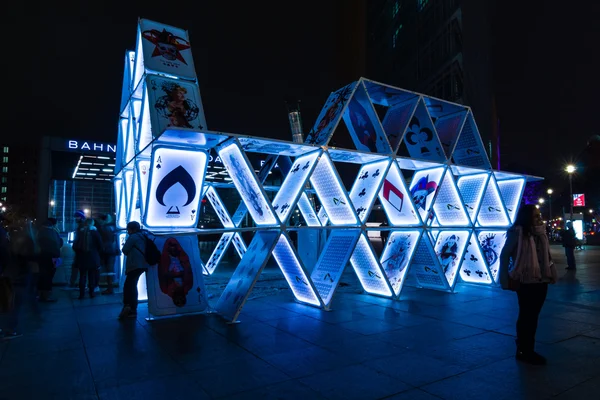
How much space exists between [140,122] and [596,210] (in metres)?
52.5

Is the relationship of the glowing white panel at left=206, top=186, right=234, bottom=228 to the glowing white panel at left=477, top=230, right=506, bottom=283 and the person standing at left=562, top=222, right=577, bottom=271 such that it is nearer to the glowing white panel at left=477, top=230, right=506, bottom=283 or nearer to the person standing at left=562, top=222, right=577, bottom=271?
the glowing white panel at left=477, top=230, right=506, bottom=283

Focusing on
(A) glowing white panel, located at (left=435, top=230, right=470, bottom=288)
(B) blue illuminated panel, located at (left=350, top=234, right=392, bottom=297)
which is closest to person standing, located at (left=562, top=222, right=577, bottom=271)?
(A) glowing white panel, located at (left=435, top=230, right=470, bottom=288)

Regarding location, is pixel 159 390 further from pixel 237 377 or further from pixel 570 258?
pixel 570 258

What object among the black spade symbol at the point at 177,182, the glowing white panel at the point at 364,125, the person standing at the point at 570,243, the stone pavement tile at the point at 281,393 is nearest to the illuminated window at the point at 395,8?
the person standing at the point at 570,243

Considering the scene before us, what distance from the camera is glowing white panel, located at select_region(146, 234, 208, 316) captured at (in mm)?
7012

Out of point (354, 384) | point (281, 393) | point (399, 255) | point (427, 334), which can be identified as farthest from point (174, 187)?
point (399, 255)

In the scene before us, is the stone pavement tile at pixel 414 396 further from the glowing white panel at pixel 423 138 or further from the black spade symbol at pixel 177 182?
the glowing white panel at pixel 423 138

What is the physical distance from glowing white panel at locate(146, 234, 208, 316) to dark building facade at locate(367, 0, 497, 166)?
32.3 metres

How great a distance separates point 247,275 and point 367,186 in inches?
130

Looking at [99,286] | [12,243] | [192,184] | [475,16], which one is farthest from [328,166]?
[475,16]

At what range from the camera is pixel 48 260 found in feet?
29.3

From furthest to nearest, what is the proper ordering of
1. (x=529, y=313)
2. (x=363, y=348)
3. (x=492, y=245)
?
1. (x=492, y=245)
2. (x=363, y=348)
3. (x=529, y=313)

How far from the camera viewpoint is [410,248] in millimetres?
9477

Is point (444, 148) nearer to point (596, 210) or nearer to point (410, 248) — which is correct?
point (410, 248)
